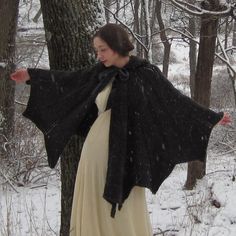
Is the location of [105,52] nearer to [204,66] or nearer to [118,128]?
[118,128]

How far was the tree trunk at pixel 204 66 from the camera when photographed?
22.3ft

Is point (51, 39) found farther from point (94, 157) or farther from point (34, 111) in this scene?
point (94, 157)

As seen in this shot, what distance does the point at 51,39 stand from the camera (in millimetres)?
3441

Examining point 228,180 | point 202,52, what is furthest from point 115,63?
point 228,180

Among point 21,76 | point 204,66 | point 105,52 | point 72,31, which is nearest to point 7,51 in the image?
point 204,66

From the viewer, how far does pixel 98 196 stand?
298cm

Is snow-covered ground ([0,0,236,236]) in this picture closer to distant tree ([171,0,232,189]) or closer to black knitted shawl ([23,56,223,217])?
distant tree ([171,0,232,189])

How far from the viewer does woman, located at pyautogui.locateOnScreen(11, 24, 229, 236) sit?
9.48ft

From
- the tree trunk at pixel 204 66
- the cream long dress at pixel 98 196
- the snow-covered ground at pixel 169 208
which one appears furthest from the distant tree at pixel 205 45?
the cream long dress at pixel 98 196

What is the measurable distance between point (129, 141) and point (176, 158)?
361 mm

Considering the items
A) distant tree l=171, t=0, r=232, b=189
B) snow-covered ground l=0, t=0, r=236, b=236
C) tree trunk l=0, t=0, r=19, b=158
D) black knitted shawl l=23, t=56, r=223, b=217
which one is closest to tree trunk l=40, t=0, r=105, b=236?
black knitted shawl l=23, t=56, r=223, b=217

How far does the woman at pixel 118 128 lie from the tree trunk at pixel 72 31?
30 centimetres

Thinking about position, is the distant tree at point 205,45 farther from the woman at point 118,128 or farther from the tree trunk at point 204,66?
the woman at point 118,128

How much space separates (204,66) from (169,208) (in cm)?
207
